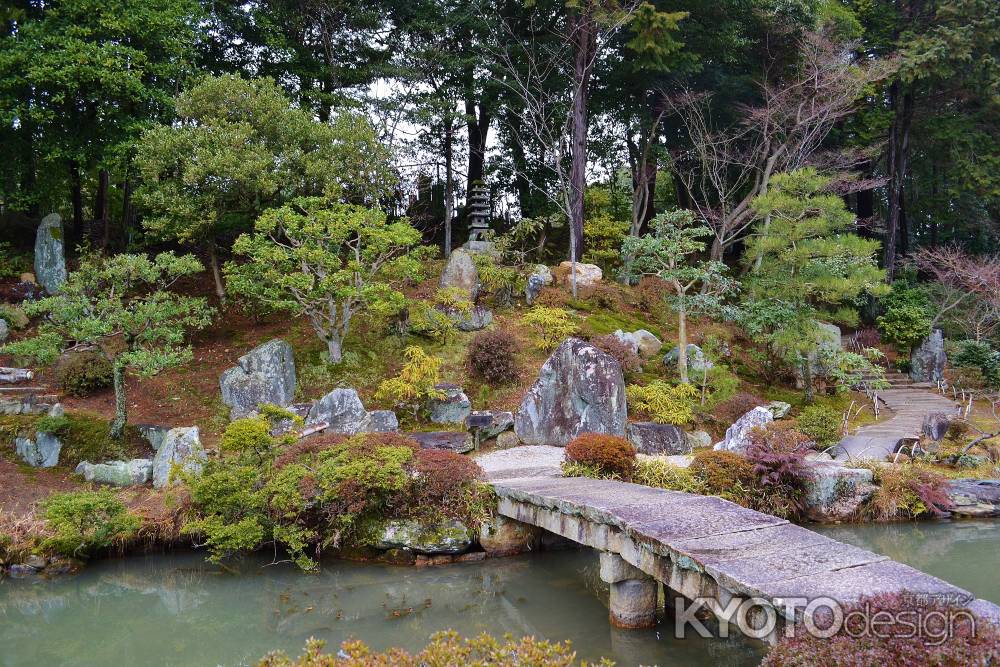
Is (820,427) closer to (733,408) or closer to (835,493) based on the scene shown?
(733,408)

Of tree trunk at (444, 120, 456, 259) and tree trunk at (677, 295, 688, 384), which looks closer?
tree trunk at (677, 295, 688, 384)

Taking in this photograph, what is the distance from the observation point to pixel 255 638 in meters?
6.36

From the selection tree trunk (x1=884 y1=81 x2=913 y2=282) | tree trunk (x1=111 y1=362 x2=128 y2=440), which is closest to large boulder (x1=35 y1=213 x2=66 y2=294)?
tree trunk (x1=111 y1=362 x2=128 y2=440)

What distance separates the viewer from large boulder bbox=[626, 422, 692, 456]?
35.7ft

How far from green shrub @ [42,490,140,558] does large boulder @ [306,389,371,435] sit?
3211 millimetres

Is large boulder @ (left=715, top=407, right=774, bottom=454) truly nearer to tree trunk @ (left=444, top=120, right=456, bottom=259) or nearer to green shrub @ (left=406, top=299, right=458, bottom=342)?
green shrub @ (left=406, top=299, right=458, bottom=342)

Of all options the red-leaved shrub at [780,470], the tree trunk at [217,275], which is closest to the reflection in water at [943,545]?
the red-leaved shrub at [780,470]

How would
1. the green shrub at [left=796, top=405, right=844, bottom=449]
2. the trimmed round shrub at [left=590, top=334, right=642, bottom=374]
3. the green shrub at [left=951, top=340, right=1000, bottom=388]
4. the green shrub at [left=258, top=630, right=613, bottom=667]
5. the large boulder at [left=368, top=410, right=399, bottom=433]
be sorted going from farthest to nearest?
1. the green shrub at [left=951, top=340, right=1000, bottom=388]
2. the trimmed round shrub at [left=590, top=334, right=642, bottom=374]
3. the green shrub at [left=796, top=405, right=844, bottom=449]
4. the large boulder at [left=368, top=410, right=399, bottom=433]
5. the green shrub at [left=258, top=630, right=613, bottom=667]

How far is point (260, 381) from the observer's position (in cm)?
1176

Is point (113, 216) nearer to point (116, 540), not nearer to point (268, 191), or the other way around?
point (268, 191)

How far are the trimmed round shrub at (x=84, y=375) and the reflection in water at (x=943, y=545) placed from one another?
40.4 feet

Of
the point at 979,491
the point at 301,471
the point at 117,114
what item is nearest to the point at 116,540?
the point at 301,471

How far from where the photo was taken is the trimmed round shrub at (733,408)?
40.8 feet

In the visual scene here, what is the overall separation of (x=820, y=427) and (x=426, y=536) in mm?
7373
